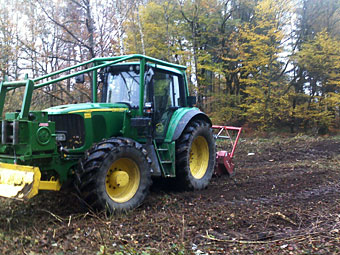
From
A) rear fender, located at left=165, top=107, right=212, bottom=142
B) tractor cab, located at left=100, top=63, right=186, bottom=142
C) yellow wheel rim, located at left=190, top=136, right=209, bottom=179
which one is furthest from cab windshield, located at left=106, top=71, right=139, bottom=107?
yellow wheel rim, located at left=190, top=136, right=209, bottom=179

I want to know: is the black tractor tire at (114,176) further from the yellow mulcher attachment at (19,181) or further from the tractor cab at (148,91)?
the tractor cab at (148,91)

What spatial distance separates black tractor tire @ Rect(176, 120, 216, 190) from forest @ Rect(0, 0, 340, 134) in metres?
10.9

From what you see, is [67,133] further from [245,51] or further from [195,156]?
[245,51]

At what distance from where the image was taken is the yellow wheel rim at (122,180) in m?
5.17

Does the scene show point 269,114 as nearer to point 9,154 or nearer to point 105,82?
point 105,82

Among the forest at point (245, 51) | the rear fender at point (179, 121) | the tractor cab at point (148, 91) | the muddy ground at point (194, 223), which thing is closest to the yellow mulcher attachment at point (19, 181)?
the muddy ground at point (194, 223)

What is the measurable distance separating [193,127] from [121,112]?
1.64 meters

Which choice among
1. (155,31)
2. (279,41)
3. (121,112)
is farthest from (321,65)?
(121,112)

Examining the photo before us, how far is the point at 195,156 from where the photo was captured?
7.39 meters

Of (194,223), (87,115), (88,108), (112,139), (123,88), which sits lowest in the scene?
(194,223)

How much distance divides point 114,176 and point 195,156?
8.65 feet

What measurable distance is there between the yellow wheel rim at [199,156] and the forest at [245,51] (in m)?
10.8

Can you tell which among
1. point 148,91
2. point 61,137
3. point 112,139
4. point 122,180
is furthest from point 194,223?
point 148,91

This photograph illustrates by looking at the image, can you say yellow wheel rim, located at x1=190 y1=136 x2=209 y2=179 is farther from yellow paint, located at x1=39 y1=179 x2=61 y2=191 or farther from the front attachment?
the front attachment
